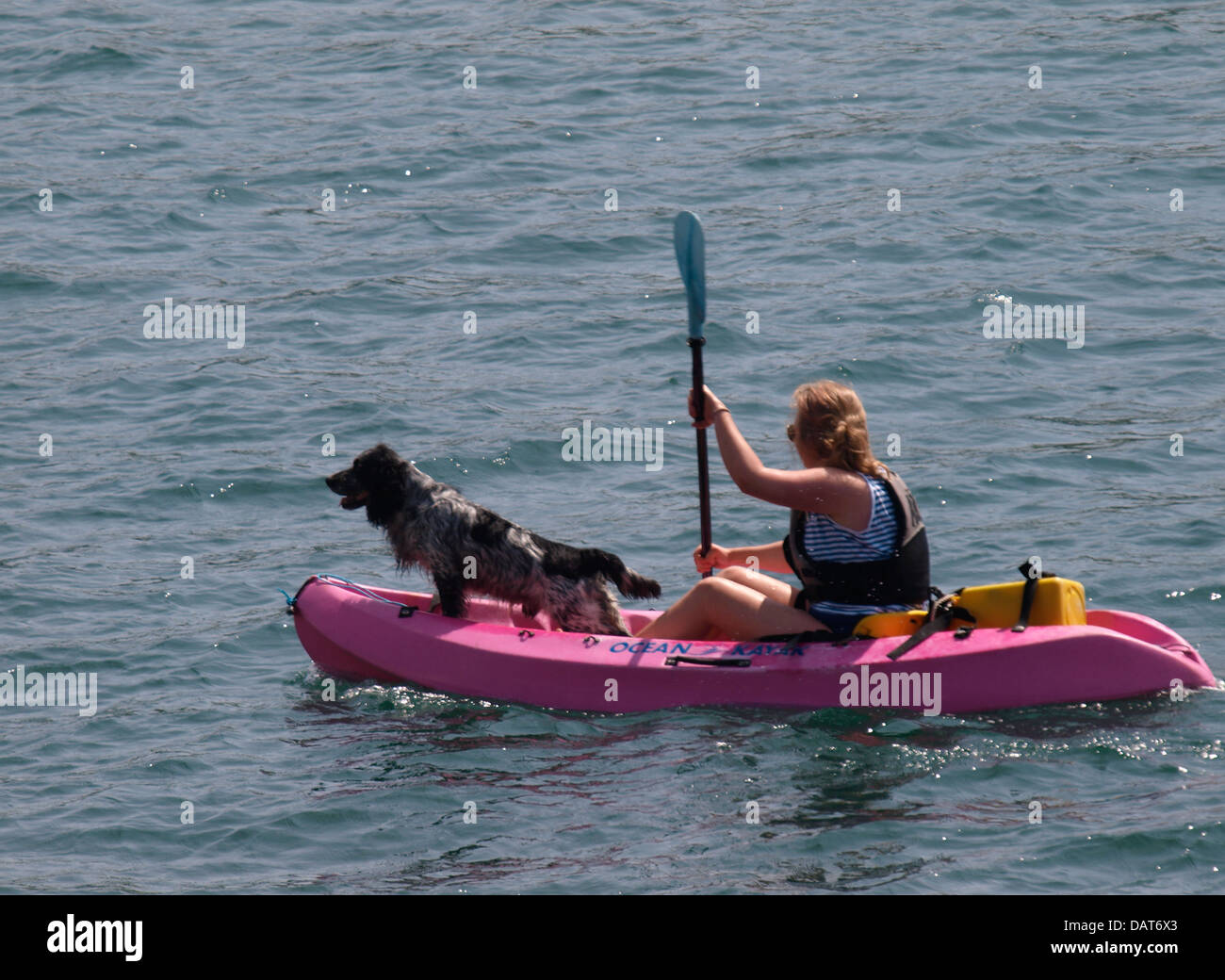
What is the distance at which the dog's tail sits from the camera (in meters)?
7.90

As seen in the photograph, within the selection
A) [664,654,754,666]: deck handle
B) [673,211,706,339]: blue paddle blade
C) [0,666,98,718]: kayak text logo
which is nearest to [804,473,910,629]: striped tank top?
[664,654,754,666]: deck handle

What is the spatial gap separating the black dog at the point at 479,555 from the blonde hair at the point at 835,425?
54.1 inches

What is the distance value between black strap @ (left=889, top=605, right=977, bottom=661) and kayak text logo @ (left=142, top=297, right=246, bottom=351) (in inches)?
310

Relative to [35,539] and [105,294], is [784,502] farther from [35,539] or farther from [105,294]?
[105,294]

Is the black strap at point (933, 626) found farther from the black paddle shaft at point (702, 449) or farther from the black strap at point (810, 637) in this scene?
the black paddle shaft at point (702, 449)

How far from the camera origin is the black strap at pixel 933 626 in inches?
277

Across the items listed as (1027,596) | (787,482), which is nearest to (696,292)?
(787,482)

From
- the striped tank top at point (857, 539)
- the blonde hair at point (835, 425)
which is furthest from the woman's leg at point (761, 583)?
the blonde hair at point (835, 425)

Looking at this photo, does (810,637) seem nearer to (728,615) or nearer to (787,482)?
(728,615)

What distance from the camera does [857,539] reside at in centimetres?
702

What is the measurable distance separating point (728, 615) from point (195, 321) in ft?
25.3

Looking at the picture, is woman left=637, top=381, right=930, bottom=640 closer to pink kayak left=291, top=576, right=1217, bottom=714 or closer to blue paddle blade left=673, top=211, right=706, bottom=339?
pink kayak left=291, top=576, right=1217, bottom=714
